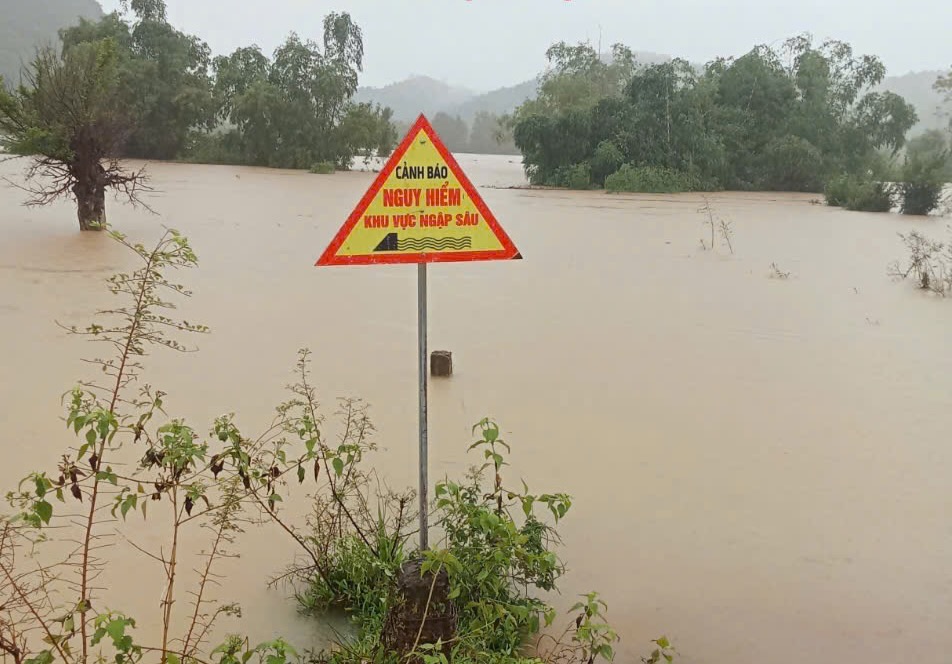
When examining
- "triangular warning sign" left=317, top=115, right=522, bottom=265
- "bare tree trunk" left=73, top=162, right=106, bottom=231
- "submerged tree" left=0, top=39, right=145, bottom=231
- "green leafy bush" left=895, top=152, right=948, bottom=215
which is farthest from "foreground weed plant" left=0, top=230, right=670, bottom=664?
"green leafy bush" left=895, top=152, right=948, bottom=215

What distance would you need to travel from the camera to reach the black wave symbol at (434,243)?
6.93ft

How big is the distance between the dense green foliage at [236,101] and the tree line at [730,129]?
6.54m

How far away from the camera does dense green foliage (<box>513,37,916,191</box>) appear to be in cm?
2050

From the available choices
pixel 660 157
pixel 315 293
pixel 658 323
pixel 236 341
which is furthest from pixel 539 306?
pixel 660 157

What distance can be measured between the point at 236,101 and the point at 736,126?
15.2 meters

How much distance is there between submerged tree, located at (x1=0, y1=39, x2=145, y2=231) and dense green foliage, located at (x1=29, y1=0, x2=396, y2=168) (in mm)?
15549

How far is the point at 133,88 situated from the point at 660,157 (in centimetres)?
1658

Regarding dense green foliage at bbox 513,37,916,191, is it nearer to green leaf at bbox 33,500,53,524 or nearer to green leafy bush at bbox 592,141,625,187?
green leafy bush at bbox 592,141,625,187

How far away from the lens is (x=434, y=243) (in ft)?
7.00

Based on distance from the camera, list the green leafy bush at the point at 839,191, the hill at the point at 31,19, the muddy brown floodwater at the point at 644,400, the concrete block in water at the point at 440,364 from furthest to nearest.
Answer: the hill at the point at 31,19, the green leafy bush at the point at 839,191, the concrete block in water at the point at 440,364, the muddy brown floodwater at the point at 644,400

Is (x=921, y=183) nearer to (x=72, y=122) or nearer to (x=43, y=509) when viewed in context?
(x=72, y=122)

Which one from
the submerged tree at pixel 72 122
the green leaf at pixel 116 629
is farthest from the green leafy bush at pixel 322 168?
the green leaf at pixel 116 629

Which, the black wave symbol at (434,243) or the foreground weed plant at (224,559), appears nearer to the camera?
the foreground weed plant at (224,559)

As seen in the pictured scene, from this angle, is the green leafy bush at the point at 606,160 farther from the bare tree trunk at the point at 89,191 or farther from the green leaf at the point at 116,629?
the green leaf at the point at 116,629
